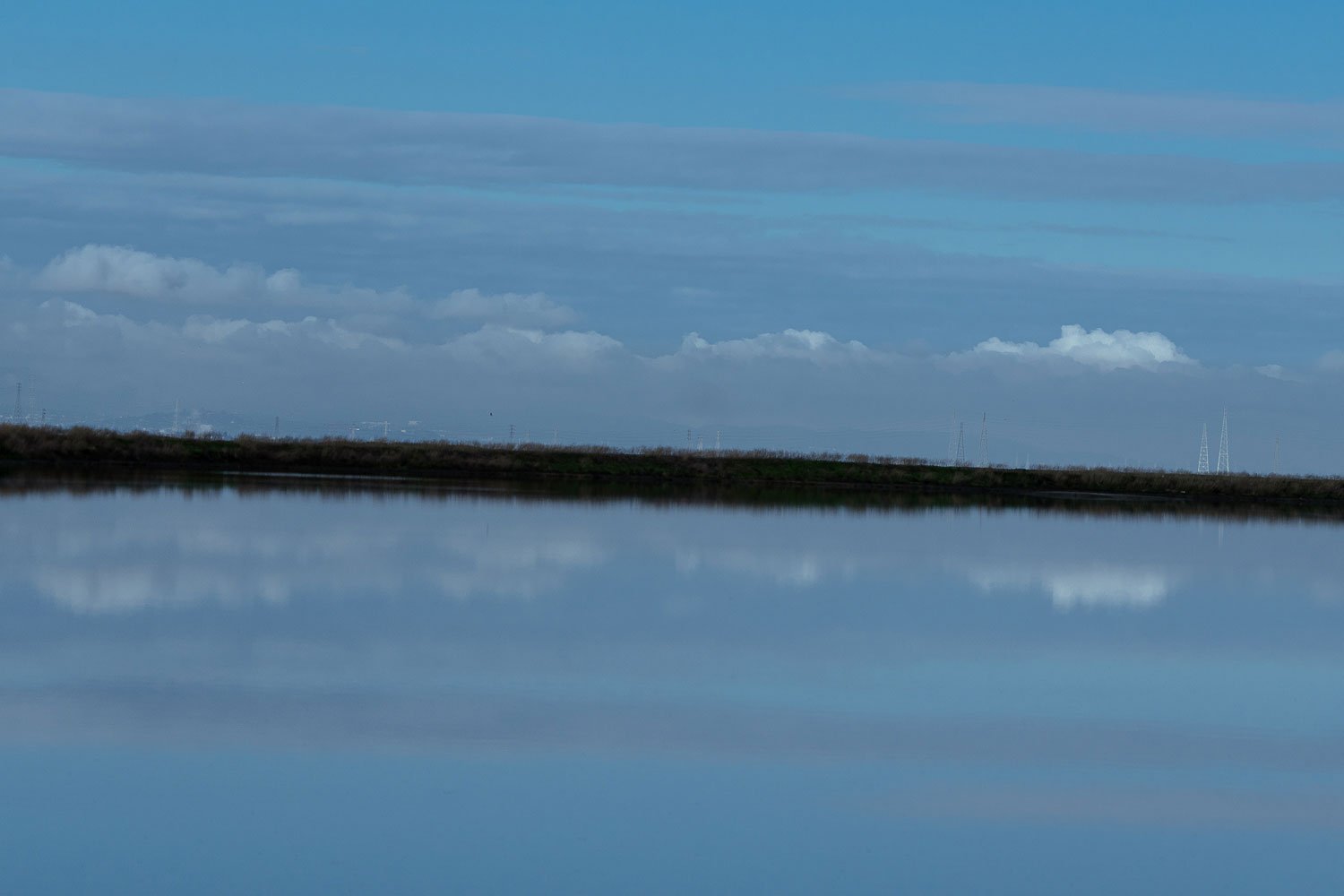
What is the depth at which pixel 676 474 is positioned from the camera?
4919 centimetres

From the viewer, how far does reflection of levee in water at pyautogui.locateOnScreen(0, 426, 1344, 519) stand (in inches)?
1615

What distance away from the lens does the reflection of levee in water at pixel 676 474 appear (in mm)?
41031

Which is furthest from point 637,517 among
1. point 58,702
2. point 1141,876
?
point 1141,876

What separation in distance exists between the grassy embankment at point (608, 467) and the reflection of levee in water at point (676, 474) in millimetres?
51

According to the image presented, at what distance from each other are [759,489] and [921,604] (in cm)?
2893

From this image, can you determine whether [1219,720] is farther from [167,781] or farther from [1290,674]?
[167,781]

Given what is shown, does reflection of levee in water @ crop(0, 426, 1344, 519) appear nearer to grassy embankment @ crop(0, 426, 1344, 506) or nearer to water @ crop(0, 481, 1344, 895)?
grassy embankment @ crop(0, 426, 1344, 506)

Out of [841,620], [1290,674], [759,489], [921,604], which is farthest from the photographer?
[759,489]

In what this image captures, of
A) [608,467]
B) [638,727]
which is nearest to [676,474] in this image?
[608,467]

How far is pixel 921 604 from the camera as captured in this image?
16734 millimetres

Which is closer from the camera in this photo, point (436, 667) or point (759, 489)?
point (436, 667)

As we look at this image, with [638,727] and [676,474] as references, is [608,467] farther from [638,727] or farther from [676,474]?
[638,727]

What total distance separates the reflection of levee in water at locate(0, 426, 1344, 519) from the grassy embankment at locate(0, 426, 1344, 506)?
0.17 ft

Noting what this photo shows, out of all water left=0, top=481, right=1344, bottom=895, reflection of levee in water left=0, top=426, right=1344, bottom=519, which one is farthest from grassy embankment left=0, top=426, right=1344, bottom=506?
water left=0, top=481, right=1344, bottom=895
